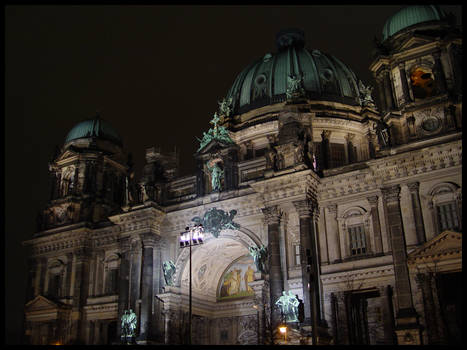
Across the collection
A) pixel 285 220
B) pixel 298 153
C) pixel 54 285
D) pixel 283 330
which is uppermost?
pixel 298 153

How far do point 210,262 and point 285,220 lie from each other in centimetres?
1016

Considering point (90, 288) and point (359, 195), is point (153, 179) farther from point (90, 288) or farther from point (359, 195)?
point (359, 195)

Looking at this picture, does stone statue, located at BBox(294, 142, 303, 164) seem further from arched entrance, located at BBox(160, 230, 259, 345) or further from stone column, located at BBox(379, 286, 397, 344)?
stone column, located at BBox(379, 286, 397, 344)

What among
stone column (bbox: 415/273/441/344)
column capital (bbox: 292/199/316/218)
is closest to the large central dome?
column capital (bbox: 292/199/316/218)

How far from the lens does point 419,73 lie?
3781 centimetres

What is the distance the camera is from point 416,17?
125ft

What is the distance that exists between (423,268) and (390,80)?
13.9 meters

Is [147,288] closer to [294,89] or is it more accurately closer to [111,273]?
[111,273]

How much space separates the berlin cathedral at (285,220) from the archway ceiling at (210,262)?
16 centimetres

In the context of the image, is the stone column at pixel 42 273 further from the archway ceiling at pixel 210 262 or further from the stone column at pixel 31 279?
the archway ceiling at pixel 210 262

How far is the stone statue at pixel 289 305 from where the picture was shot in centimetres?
3253

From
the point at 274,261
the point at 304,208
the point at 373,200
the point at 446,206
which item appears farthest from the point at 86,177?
the point at 446,206

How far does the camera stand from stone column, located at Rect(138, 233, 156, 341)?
39172mm

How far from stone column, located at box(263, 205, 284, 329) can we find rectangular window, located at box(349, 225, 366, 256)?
15.8 ft
